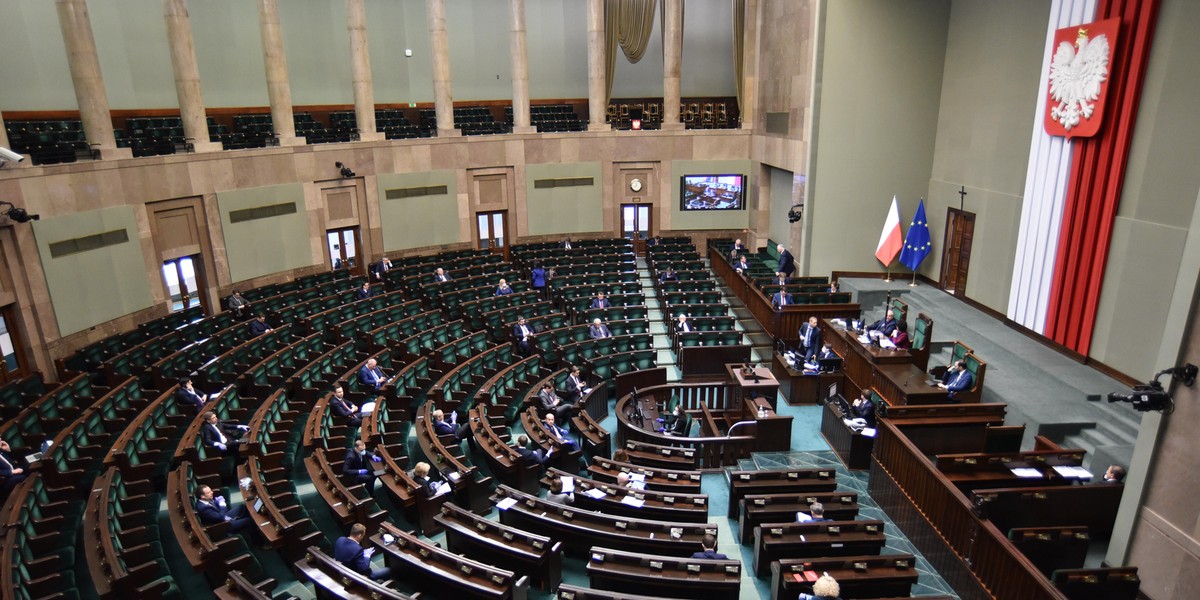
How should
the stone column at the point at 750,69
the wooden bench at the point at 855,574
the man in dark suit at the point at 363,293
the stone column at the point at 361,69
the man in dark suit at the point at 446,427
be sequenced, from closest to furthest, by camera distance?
the wooden bench at the point at 855,574 < the man in dark suit at the point at 446,427 < the man in dark suit at the point at 363,293 < the stone column at the point at 361,69 < the stone column at the point at 750,69

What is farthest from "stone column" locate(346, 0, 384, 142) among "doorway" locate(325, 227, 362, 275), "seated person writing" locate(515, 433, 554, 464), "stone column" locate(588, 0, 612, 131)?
"seated person writing" locate(515, 433, 554, 464)

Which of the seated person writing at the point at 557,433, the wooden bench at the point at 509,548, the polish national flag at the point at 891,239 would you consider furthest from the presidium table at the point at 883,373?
the wooden bench at the point at 509,548

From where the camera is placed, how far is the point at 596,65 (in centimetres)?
2062

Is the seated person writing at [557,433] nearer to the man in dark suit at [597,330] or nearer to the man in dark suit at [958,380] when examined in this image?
the man in dark suit at [597,330]

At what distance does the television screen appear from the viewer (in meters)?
21.3

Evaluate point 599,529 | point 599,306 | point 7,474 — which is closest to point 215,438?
point 7,474

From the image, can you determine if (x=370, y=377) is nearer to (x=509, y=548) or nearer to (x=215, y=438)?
(x=215, y=438)

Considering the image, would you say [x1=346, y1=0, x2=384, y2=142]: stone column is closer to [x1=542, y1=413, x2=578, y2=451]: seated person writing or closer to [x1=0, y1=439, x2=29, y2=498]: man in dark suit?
[x1=542, y1=413, x2=578, y2=451]: seated person writing

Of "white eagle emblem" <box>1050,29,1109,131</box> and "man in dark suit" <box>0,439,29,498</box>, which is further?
"white eagle emblem" <box>1050,29,1109,131</box>

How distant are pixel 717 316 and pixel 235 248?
11.2 meters

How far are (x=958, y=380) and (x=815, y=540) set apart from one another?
440cm

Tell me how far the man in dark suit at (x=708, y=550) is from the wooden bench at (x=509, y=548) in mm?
1372

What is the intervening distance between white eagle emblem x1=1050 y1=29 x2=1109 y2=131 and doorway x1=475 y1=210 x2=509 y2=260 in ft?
→ 46.1

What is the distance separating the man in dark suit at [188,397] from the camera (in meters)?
10.0
